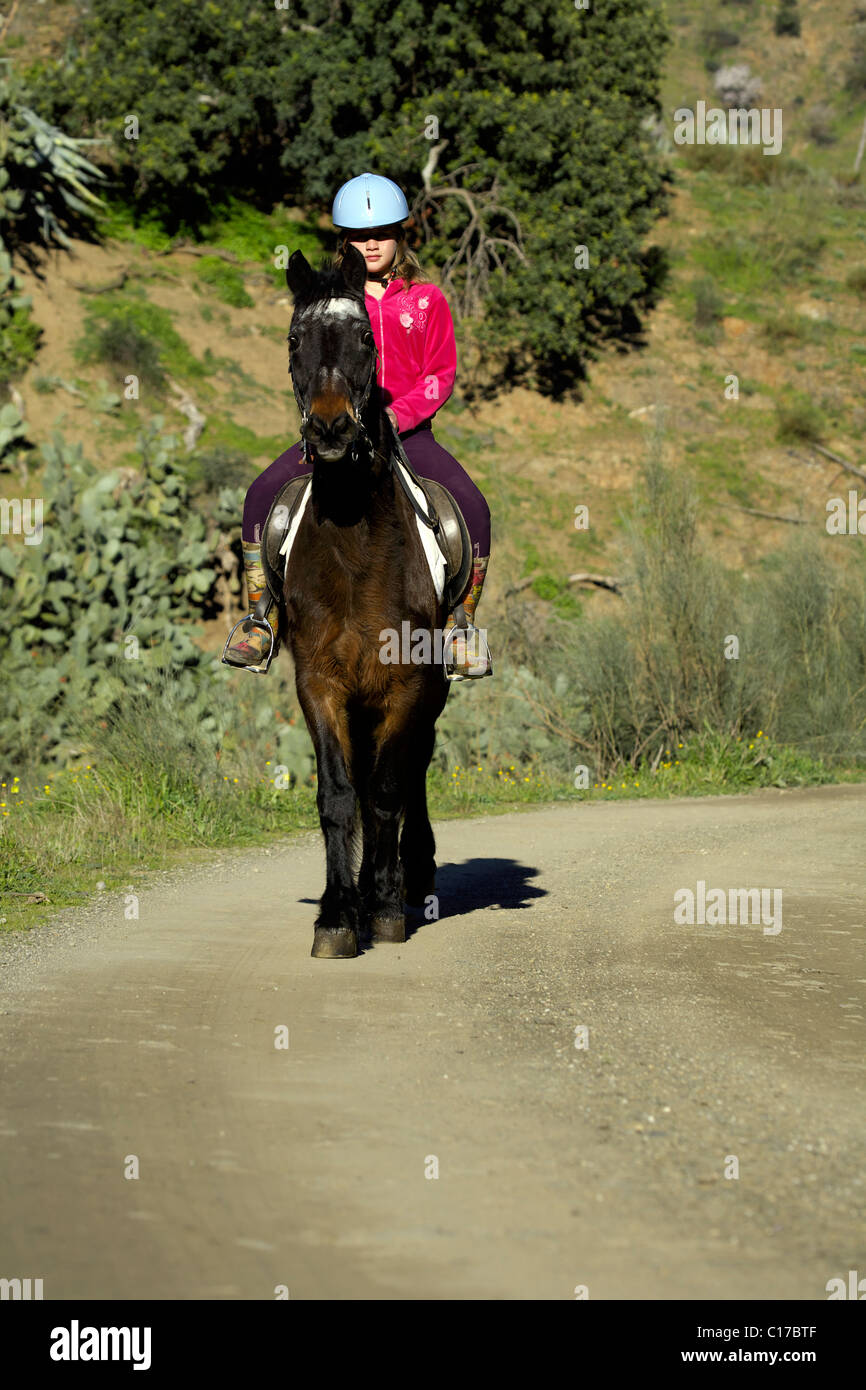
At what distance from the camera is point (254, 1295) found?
3.10m

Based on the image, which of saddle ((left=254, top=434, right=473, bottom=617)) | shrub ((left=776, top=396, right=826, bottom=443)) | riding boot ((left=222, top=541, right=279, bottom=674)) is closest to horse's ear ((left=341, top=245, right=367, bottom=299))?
saddle ((left=254, top=434, right=473, bottom=617))

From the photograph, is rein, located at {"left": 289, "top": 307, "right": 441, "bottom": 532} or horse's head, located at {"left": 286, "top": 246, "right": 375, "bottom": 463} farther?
rein, located at {"left": 289, "top": 307, "right": 441, "bottom": 532}

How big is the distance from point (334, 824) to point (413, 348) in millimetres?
2571

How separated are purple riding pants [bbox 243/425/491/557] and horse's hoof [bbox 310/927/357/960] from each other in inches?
86.1

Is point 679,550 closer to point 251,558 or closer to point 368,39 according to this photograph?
point 251,558

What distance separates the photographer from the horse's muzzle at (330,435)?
607 cm

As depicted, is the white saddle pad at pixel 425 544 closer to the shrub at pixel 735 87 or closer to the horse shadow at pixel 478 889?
the horse shadow at pixel 478 889

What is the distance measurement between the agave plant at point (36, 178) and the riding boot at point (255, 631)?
2569 cm

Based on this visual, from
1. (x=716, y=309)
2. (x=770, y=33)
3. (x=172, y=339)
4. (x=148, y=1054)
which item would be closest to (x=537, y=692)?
(x=148, y=1054)

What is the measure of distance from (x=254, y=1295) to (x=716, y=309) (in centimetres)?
4262

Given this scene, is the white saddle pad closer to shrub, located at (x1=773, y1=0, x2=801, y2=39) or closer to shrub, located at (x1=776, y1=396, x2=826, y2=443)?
shrub, located at (x1=776, y1=396, x2=826, y2=443)

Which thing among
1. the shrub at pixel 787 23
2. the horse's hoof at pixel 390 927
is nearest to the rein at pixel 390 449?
the horse's hoof at pixel 390 927

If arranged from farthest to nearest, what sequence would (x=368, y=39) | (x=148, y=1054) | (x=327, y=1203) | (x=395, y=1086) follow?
(x=368, y=39), (x=148, y=1054), (x=395, y=1086), (x=327, y=1203)

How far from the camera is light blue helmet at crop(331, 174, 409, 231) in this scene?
23.9ft
